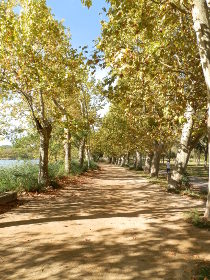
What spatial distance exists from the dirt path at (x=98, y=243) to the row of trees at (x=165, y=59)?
92.7 inches

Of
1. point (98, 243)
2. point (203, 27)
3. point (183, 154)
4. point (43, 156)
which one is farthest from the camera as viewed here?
point (43, 156)

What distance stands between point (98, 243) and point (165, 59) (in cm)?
979

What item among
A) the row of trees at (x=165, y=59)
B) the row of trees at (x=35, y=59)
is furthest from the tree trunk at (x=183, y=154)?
the row of trees at (x=35, y=59)

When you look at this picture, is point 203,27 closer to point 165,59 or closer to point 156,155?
point 165,59

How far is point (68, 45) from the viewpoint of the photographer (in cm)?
2005

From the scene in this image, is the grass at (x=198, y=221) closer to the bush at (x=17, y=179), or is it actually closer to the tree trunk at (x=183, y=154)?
the tree trunk at (x=183, y=154)

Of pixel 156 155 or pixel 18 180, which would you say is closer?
pixel 18 180

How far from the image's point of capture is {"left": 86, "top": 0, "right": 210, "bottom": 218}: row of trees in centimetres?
826

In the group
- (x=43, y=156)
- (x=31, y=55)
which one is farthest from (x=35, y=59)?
(x=43, y=156)

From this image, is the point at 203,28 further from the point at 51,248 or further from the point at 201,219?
the point at 51,248

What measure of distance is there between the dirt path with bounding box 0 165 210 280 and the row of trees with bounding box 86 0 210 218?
2354 mm

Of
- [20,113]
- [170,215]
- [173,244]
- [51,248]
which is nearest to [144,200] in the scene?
[170,215]

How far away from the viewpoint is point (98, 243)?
6598 millimetres

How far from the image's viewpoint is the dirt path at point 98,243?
5.05m
